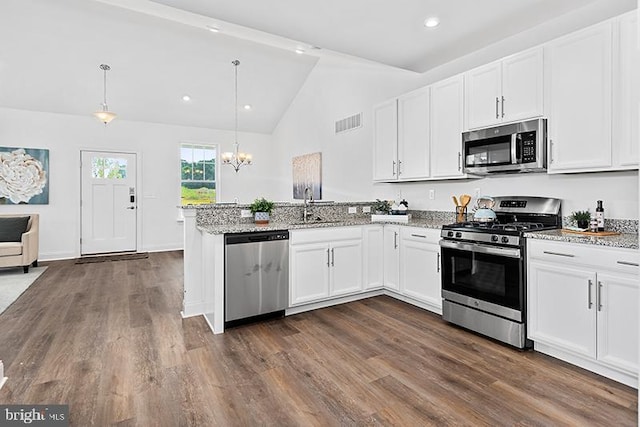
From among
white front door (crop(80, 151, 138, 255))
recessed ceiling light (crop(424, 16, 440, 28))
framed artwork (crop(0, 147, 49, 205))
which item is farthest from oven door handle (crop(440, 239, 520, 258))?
framed artwork (crop(0, 147, 49, 205))

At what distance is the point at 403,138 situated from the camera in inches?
164

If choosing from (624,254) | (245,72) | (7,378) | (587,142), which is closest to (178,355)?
(7,378)

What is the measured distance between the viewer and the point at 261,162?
891cm

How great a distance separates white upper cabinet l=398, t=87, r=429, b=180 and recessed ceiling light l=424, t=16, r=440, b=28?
2.36 ft

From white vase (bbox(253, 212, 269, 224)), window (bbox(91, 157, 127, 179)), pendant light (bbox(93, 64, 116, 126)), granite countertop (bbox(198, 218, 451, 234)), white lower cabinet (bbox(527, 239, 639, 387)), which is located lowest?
white lower cabinet (bbox(527, 239, 639, 387))

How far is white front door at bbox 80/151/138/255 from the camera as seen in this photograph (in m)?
6.92

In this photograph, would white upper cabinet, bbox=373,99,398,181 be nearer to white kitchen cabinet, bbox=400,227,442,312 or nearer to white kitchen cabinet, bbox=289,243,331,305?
white kitchen cabinet, bbox=400,227,442,312

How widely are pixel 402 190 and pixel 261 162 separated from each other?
5.03 m

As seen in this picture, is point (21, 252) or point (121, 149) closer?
point (21, 252)

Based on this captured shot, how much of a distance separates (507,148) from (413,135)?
3.85 ft

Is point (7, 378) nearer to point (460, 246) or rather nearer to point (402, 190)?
point (460, 246)

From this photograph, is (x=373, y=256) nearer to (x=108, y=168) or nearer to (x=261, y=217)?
(x=261, y=217)

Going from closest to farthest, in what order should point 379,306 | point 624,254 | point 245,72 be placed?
point 624,254 → point 379,306 → point 245,72

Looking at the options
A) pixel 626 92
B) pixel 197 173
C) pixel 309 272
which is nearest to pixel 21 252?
pixel 197 173
